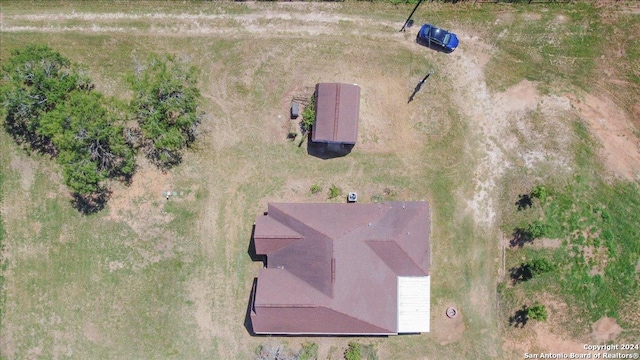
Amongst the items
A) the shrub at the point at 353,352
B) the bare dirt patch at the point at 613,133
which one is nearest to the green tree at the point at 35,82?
the shrub at the point at 353,352

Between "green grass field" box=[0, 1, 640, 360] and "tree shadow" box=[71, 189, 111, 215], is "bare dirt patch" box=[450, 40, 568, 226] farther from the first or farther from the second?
"tree shadow" box=[71, 189, 111, 215]

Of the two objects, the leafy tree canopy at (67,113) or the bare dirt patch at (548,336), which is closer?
the leafy tree canopy at (67,113)

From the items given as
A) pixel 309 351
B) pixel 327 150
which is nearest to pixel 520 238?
pixel 327 150

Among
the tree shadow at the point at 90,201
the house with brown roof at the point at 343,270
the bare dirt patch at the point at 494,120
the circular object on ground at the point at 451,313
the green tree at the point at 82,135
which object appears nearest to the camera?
the green tree at the point at 82,135

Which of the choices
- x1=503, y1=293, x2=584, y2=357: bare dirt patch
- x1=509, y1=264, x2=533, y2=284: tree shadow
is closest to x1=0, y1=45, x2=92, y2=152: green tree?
x1=509, y1=264, x2=533, y2=284: tree shadow

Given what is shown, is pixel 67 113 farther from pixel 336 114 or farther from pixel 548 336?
pixel 548 336

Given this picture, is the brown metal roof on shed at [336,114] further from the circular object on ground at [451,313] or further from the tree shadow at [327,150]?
the circular object on ground at [451,313]
